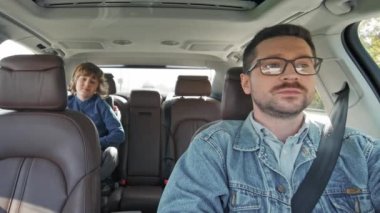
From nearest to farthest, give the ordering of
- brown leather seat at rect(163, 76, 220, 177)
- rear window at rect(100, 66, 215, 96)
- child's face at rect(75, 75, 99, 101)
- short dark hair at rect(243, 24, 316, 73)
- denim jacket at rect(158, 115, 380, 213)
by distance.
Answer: denim jacket at rect(158, 115, 380, 213), short dark hair at rect(243, 24, 316, 73), child's face at rect(75, 75, 99, 101), brown leather seat at rect(163, 76, 220, 177), rear window at rect(100, 66, 215, 96)

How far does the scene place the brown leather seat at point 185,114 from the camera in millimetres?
4199

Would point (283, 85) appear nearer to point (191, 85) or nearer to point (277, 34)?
point (277, 34)

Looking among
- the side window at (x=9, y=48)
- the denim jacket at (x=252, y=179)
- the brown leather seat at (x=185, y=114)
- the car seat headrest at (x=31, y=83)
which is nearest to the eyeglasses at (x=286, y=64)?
the denim jacket at (x=252, y=179)

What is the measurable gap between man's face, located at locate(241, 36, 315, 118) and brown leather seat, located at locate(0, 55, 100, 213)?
2.96 feet

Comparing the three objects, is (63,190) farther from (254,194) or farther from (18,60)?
(254,194)

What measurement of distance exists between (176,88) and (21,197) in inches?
94.9

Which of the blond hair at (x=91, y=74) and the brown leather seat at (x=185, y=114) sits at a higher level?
the blond hair at (x=91, y=74)

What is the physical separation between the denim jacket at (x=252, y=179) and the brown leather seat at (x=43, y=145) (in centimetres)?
71

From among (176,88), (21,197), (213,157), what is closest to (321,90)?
(176,88)

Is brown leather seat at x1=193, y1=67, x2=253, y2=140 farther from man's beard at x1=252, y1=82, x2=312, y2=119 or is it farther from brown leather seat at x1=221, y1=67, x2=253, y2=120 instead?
man's beard at x1=252, y1=82, x2=312, y2=119

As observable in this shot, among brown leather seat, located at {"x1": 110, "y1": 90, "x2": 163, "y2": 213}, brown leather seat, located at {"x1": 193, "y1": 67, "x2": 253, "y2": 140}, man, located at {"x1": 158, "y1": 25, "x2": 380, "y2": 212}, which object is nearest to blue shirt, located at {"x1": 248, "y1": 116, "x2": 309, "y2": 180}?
man, located at {"x1": 158, "y1": 25, "x2": 380, "y2": 212}

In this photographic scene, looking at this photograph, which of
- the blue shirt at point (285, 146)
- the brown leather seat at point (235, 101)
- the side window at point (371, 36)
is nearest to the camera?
the blue shirt at point (285, 146)

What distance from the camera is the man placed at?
4.62 ft

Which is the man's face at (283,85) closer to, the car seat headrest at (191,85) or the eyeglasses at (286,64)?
the eyeglasses at (286,64)
